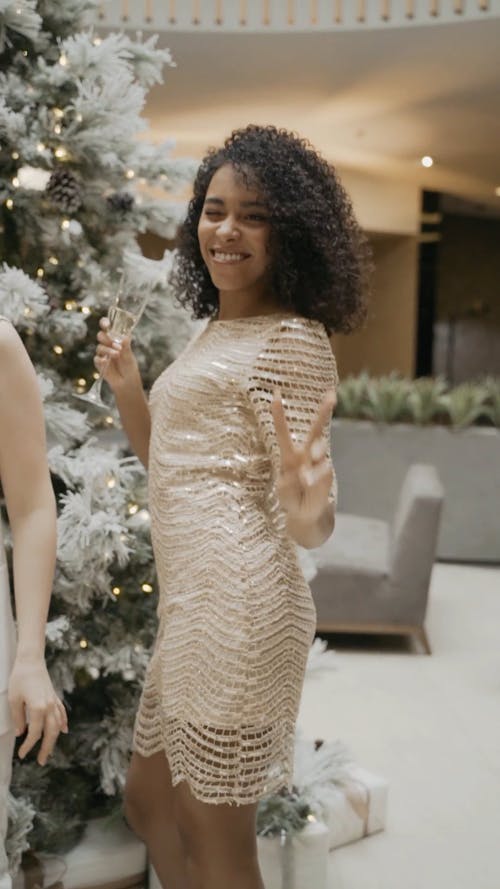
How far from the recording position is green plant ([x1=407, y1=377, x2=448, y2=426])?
22.5 ft

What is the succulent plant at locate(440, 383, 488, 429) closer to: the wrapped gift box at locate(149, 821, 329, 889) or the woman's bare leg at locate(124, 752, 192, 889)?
the wrapped gift box at locate(149, 821, 329, 889)

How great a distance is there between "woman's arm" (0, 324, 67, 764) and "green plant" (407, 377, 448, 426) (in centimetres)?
576

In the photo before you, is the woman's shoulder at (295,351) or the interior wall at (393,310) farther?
the interior wall at (393,310)

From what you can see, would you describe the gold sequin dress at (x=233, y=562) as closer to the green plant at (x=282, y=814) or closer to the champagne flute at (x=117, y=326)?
the champagne flute at (x=117, y=326)

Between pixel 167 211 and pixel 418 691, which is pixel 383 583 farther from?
pixel 167 211

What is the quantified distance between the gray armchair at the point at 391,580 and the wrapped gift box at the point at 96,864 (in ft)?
8.43

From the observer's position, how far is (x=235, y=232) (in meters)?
1.65

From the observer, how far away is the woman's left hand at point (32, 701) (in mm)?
1243

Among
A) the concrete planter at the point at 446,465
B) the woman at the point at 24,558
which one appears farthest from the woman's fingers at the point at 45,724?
the concrete planter at the point at 446,465

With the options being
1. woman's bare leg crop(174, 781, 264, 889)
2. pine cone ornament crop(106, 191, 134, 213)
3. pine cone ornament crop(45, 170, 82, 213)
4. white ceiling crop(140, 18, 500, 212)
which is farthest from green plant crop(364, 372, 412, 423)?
woman's bare leg crop(174, 781, 264, 889)

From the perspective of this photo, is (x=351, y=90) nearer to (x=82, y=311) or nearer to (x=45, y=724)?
(x=82, y=311)

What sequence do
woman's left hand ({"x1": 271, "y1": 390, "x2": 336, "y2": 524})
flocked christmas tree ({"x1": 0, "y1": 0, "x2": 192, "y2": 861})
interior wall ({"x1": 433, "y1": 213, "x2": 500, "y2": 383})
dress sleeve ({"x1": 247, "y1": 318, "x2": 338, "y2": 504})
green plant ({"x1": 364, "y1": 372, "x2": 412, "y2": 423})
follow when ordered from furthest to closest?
interior wall ({"x1": 433, "y1": 213, "x2": 500, "y2": 383}) < green plant ({"x1": 364, "y1": 372, "x2": 412, "y2": 423}) < flocked christmas tree ({"x1": 0, "y1": 0, "x2": 192, "y2": 861}) < dress sleeve ({"x1": 247, "y1": 318, "x2": 338, "y2": 504}) < woman's left hand ({"x1": 271, "y1": 390, "x2": 336, "y2": 524})

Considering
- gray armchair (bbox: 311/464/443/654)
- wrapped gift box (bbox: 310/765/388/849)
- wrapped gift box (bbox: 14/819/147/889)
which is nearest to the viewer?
wrapped gift box (bbox: 14/819/147/889)

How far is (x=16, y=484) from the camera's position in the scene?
1271 mm
